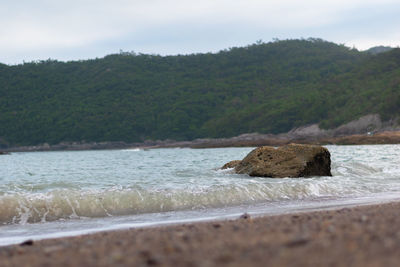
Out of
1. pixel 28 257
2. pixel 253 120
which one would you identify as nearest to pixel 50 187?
pixel 28 257

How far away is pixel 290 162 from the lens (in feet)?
53.1

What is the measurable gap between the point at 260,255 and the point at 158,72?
158 metres

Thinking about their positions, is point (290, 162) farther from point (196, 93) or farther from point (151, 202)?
point (196, 93)

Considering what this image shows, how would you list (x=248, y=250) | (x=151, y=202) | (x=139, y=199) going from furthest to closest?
(x=139, y=199) → (x=151, y=202) → (x=248, y=250)

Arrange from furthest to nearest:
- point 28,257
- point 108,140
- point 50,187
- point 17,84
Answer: point 17,84 → point 108,140 → point 50,187 → point 28,257

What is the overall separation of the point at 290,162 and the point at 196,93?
5001 inches

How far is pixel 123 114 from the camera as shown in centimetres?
13138

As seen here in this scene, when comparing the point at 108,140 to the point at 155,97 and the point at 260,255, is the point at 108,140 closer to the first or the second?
the point at 155,97

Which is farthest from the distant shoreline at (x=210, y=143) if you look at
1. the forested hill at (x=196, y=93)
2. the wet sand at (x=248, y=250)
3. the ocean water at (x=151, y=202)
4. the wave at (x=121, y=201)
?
the wet sand at (x=248, y=250)

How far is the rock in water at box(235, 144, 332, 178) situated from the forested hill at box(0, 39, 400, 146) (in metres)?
74.2

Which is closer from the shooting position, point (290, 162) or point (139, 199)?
point (139, 199)

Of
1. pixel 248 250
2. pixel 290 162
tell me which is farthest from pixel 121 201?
pixel 248 250

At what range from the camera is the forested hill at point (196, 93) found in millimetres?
108375

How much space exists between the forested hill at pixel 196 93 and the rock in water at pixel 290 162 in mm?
74175
